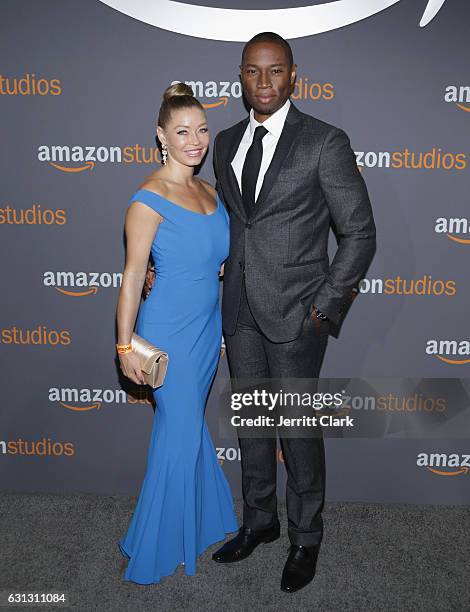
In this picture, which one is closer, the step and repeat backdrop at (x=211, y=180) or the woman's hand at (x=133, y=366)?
the woman's hand at (x=133, y=366)

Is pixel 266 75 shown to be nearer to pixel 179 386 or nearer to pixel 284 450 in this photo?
pixel 179 386

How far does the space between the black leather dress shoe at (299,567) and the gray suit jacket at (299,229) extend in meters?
1.00

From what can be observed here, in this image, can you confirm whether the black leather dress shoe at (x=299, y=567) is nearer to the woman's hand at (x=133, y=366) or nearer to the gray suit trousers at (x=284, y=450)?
the gray suit trousers at (x=284, y=450)

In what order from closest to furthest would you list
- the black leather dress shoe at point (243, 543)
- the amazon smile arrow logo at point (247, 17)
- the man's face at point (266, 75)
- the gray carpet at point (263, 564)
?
1. the man's face at point (266, 75)
2. the gray carpet at point (263, 564)
3. the amazon smile arrow logo at point (247, 17)
4. the black leather dress shoe at point (243, 543)

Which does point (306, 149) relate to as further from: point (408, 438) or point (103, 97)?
point (408, 438)

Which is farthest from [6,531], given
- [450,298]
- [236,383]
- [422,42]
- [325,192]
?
→ [422,42]

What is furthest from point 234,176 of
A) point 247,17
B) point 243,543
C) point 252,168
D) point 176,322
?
point 243,543

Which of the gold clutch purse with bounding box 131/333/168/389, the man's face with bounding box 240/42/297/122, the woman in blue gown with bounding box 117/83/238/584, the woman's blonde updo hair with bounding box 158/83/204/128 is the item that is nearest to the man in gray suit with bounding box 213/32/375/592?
the man's face with bounding box 240/42/297/122

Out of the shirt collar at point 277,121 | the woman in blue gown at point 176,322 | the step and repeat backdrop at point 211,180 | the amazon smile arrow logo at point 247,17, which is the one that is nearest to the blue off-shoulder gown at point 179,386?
the woman in blue gown at point 176,322

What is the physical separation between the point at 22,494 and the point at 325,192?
2331 millimetres

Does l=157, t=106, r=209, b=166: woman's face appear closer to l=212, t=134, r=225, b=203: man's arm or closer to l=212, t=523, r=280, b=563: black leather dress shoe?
l=212, t=134, r=225, b=203: man's arm

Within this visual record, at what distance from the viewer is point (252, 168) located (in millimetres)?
2629

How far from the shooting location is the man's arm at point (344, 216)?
2.52m

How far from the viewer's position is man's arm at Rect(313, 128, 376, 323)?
252cm
